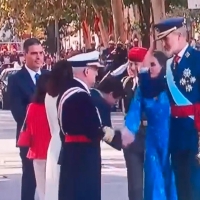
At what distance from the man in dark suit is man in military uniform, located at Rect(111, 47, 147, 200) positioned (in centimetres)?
98

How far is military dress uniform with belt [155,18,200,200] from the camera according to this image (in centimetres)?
895

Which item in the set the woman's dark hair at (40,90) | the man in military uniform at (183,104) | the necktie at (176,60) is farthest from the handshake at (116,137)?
the woman's dark hair at (40,90)

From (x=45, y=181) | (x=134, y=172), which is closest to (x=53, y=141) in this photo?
(x=45, y=181)

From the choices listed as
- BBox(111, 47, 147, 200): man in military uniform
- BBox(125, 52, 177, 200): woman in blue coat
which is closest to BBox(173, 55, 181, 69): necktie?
BBox(125, 52, 177, 200): woman in blue coat

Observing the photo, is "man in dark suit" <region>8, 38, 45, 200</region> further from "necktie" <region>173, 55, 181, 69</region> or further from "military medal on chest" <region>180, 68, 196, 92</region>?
"military medal on chest" <region>180, 68, 196, 92</region>

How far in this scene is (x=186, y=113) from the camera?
8953mm

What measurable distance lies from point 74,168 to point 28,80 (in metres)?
2.78

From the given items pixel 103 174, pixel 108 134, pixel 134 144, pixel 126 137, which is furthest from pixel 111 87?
pixel 103 174

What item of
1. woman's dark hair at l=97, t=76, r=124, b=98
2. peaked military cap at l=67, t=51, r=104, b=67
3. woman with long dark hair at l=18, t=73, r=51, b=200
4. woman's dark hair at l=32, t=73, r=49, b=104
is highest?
peaked military cap at l=67, t=51, r=104, b=67

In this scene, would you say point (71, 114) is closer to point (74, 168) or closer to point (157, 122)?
point (74, 168)

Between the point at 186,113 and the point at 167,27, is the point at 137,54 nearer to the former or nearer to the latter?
the point at 167,27

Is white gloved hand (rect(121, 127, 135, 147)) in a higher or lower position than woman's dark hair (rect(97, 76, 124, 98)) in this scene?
lower

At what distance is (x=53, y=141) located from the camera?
9.98m

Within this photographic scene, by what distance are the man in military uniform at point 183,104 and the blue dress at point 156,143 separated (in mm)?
98
